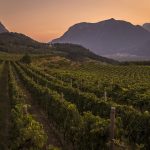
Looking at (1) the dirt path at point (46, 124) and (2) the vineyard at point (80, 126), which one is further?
(1) the dirt path at point (46, 124)

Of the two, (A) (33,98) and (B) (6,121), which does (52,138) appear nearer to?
(B) (6,121)

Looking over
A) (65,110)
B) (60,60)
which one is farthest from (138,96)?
(60,60)

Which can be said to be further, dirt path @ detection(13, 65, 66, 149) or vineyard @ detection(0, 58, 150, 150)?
dirt path @ detection(13, 65, 66, 149)

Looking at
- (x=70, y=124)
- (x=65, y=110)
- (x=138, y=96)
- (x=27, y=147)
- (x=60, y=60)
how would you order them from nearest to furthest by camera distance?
1. (x=27, y=147)
2. (x=70, y=124)
3. (x=65, y=110)
4. (x=138, y=96)
5. (x=60, y=60)

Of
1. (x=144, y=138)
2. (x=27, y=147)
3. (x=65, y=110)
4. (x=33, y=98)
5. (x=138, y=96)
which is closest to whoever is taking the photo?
(x=27, y=147)

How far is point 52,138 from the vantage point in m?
19.8

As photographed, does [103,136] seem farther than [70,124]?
No

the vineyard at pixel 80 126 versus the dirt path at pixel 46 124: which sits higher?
the vineyard at pixel 80 126

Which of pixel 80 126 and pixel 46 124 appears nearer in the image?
pixel 80 126

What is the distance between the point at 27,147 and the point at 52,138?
21.0 ft

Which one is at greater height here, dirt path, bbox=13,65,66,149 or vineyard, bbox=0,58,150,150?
vineyard, bbox=0,58,150,150

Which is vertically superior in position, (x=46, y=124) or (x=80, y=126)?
(x=80, y=126)

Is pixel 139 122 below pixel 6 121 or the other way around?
the other way around

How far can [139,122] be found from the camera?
15555 millimetres
